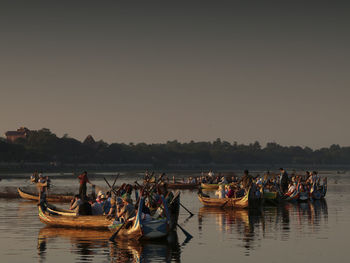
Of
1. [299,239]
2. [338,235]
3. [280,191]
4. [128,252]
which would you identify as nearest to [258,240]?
[299,239]

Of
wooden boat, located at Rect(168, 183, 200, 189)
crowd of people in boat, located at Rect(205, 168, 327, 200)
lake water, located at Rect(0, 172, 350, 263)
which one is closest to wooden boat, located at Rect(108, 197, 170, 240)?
lake water, located at Rect(0, 172, 350, 263)

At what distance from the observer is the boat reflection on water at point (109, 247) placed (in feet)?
81.8

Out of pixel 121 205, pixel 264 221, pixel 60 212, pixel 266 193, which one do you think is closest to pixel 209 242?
pixel 121 205

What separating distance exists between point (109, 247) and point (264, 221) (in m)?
13.2

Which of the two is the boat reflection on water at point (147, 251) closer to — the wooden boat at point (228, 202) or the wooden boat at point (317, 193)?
the wooden boat at point (228, 202)

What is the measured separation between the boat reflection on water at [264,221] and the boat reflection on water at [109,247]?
3.29 metres

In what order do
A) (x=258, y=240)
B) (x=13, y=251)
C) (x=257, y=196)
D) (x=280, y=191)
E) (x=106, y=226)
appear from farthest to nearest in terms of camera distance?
1. (x=280, y=191)
2. (x=257, y=196)
3. (x=106, y=226)
4. (x=258, y=240)
5. (x=13, y=251)

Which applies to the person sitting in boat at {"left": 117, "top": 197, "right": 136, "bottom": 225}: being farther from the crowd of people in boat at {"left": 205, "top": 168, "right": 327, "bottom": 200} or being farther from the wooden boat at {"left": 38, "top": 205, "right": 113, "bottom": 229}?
the crowd of people in boat at {"left": 205, "top": 168, "right": 327, "bottom": 200}

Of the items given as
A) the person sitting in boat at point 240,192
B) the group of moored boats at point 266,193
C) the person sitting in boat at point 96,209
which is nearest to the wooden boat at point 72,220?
the person sitting in boat at point 96,209

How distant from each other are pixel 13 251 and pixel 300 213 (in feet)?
73.8

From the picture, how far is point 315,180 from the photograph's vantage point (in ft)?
189

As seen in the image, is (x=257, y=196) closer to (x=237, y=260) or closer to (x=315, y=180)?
(x=315, y=180)

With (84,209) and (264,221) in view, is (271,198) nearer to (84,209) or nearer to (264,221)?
(264,221)

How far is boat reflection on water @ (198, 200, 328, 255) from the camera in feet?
103
